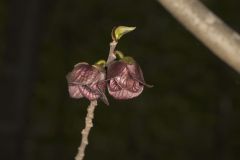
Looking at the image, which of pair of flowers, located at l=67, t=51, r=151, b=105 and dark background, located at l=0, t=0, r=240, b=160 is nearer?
pair of flowers, located at l=67, t=51, r=151, b=105

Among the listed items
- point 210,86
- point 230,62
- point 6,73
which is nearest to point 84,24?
point 210,86

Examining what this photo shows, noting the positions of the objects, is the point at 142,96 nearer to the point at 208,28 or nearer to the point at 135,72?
the point at 135,72

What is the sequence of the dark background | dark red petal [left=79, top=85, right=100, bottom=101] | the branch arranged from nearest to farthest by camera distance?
the branch
dark red petal [left=79, top=85, right=100, bottom=101]
the dark background

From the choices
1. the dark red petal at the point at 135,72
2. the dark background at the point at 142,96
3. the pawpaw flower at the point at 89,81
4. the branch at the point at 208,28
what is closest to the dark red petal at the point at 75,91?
the pawpaw flower at the point at 89,81

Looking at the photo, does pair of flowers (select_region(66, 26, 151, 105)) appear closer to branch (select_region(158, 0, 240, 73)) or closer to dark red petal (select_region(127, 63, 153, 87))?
dark red petal (select_region(127, 63, 153, 87))

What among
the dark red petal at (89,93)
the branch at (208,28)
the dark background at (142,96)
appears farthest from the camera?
the dark background at (142,96)

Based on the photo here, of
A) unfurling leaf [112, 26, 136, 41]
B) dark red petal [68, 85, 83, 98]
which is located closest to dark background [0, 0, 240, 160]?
dark red petal [68, 85, 83, 98]

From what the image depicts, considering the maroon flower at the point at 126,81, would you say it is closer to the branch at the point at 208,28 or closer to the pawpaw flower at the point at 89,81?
the pawpaw flower at the point at 89,81

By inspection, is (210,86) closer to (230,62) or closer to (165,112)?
(165,112)
